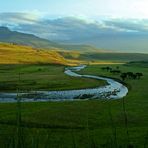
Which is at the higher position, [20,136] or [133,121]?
[20,136]

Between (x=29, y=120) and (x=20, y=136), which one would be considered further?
(x=29, y=120)

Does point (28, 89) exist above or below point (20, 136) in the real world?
below

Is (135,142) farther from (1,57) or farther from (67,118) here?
(1,57)

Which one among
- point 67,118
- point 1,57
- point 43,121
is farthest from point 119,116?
point 1,57

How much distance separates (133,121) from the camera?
32031 mm

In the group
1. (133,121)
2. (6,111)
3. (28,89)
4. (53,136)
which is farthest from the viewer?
(28,89)

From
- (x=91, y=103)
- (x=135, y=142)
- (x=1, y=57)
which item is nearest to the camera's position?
(x=135, y=142)

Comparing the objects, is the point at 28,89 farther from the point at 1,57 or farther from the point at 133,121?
the point at 1,57

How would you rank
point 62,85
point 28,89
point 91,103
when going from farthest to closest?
point 62,85 < point 28,89 < point 91,103

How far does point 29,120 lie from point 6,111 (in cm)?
620

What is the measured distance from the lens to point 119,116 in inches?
1337

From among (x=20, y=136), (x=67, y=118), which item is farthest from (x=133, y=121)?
(x=20, y=136)

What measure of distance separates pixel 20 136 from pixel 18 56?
158 m

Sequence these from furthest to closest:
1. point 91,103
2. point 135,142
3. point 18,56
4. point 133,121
A: point 18,56 < point 91,103 < point 133,121 < point 135,142
